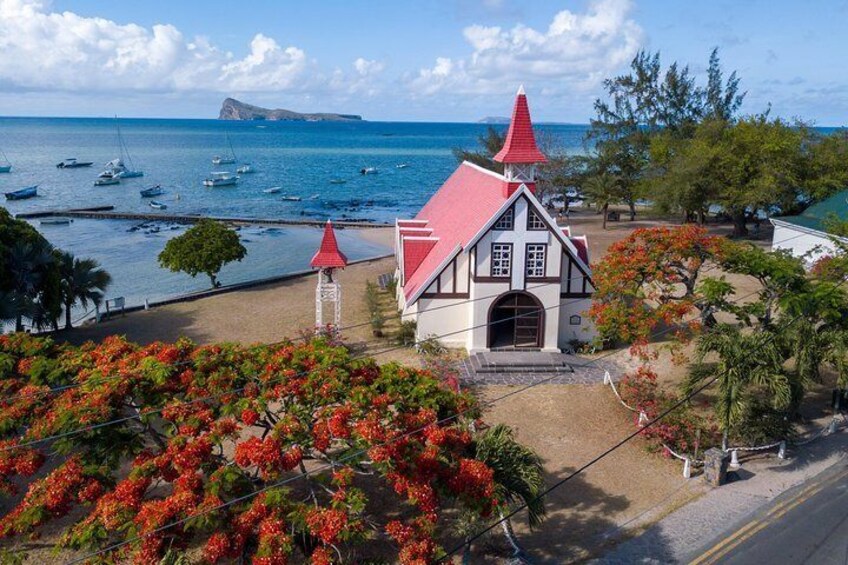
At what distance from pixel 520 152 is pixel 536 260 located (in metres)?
4.60

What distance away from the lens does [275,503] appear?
11.4m

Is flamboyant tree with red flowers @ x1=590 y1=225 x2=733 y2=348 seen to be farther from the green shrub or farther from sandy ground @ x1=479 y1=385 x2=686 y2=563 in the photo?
the green shrub

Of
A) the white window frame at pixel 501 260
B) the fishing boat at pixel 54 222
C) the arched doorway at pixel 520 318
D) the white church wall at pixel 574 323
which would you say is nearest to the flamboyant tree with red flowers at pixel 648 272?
the arched doorway at pixel 520 318

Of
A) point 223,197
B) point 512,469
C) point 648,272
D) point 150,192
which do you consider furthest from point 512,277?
point 150,192

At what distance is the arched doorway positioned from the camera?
27.5m

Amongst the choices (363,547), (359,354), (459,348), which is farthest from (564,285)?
(363,547)

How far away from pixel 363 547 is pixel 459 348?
45.5ft

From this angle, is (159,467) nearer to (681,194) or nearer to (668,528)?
(668,528)

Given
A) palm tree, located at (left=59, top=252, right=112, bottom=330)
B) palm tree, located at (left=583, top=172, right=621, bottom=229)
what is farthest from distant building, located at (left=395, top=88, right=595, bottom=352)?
palm tree, located at (left=583, top=172, right=621, bottom=229)

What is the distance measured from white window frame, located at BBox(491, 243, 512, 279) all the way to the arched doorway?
0.94 meters

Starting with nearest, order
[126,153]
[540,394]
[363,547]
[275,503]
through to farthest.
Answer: [275,503], [363,547], [540,394], [126,153]

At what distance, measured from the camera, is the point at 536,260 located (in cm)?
2716

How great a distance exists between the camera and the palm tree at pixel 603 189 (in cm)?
5494

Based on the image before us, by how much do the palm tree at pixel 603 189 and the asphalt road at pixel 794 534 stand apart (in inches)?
1543
